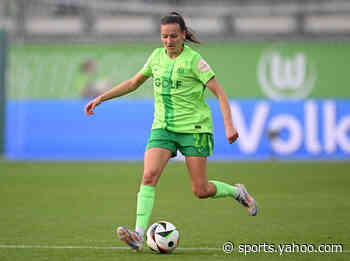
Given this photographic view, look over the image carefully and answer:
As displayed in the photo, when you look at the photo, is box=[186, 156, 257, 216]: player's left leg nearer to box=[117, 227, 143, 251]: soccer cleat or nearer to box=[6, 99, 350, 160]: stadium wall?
box=[117, 227, 143, 251]: soccer cleat

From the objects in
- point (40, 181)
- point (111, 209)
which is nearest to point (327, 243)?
point (111, 209)

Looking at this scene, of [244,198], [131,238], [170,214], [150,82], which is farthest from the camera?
[150,82]

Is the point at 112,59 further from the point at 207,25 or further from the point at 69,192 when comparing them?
the point at 69,192

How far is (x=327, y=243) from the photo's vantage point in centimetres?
746

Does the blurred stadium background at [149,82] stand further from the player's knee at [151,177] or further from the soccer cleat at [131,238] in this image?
the soccer cleat at [131,238]

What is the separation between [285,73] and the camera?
26.7 meters

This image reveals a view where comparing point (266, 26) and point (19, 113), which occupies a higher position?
point (266, 26)

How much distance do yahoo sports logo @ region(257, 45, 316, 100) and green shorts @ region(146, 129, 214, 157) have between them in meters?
19.3

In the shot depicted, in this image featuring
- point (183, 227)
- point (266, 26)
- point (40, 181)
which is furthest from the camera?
point (266, 26)

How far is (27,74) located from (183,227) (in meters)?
19.5

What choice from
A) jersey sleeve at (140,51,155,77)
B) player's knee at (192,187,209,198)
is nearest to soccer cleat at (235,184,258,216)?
player's knee at (192,187,209,198)

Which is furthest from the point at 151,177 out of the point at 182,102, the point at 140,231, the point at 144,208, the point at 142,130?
the point at 142,130

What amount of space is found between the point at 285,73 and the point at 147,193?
66.3 ft

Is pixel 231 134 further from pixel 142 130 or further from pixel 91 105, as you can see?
pixel 142 130
